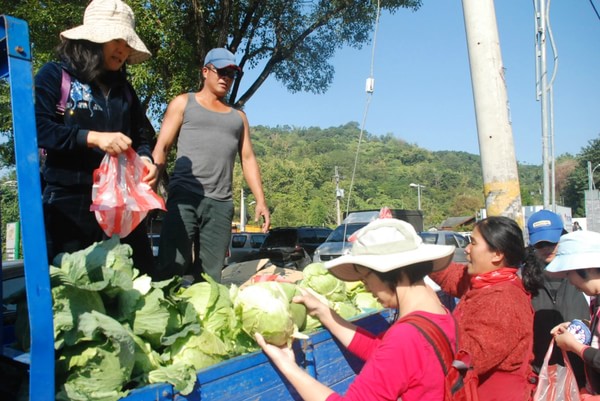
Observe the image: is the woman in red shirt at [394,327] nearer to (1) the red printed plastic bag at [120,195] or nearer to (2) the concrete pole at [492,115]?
(1) the red printed plastic bag at [120,195]

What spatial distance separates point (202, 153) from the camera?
3.55 metres

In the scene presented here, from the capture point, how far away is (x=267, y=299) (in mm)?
2322

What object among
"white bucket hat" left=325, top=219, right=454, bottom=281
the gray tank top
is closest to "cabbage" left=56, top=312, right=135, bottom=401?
"white bucket hat" left=325, top=219, right=454, bottom=281

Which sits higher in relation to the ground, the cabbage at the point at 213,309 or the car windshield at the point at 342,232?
the cabbage at the point at 213,309

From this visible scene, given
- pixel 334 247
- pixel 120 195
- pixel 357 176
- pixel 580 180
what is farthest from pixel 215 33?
pixel 357 176

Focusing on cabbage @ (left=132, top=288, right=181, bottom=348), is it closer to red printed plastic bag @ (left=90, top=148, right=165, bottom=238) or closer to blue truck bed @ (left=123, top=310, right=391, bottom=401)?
blue truck bed @ (left=123, top=310, right=391, bottom=401)

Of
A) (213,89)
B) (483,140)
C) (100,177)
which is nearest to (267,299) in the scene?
(100,177)

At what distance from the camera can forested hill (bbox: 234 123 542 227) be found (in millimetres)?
70000

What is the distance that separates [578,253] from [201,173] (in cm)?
238

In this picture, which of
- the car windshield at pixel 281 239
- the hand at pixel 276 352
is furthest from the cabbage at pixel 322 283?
the car windshield at pixel 281 239

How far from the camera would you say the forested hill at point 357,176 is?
70.0m

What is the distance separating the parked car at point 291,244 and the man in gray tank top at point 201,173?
9.76 metres

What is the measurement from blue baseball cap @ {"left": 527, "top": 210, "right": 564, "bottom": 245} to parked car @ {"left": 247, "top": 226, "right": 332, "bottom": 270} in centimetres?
987

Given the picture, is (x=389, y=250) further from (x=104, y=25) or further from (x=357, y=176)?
(x=357, y=176)
